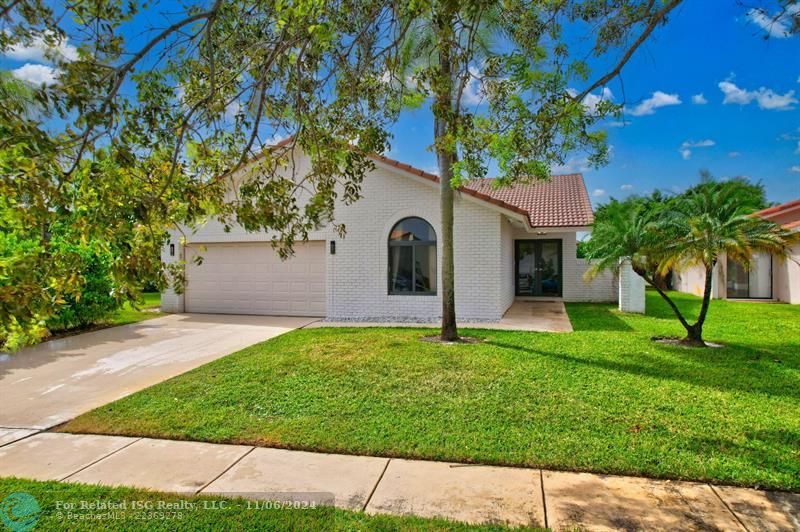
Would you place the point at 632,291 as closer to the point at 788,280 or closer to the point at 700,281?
the point at 788,280

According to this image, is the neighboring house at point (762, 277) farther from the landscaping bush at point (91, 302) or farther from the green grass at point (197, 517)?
the landscaping bush at point (91, 302)

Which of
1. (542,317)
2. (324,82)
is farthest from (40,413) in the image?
(542,317)

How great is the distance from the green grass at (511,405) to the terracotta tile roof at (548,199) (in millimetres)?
5610

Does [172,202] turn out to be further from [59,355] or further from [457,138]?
[59,355]

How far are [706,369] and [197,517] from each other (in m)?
7.63

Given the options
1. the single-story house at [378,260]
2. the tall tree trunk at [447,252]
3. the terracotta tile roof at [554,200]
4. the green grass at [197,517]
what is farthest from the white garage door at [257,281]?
the green grass at [197,517]

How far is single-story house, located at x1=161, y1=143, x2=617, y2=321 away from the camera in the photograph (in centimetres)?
1279

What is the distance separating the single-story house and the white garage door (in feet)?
0.11

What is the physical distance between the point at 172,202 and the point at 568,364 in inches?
256

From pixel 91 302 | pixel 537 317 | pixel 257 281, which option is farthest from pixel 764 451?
pixel 91 302

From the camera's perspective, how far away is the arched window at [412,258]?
13289 mm

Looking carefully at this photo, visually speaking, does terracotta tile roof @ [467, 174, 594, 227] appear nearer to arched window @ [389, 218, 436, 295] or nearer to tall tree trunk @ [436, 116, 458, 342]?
arched window @ [389, 218, 436, 295]

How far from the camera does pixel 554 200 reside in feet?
61.3

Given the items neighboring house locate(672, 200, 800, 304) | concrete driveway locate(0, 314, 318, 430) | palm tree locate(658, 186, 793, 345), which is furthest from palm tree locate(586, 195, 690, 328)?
neighboring house locate(672, 200, 800, 304)
